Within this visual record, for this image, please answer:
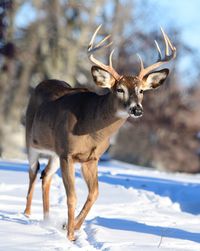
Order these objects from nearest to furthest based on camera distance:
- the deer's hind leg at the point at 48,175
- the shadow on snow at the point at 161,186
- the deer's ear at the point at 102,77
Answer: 1. the deer's ear at the point at 102,77
2. the deer's hind leg at the point at 48,175
3. the shadow on snow at the point at 161,186

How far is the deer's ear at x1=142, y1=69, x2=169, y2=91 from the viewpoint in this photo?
7.65 meters

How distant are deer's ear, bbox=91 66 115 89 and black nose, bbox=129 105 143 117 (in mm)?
635

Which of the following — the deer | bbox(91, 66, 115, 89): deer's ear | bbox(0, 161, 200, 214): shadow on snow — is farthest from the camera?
bbox(0, 161, 200, 214): shadow on snow

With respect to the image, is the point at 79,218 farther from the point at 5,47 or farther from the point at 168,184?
the point at 5,47

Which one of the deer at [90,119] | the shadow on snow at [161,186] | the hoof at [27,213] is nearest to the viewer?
the deer at [90,119]

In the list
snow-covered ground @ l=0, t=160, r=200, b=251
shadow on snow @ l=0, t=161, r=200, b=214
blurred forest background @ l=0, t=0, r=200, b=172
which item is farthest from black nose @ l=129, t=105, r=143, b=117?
blurred forest background @ l=0, t=0, r=200, b=172

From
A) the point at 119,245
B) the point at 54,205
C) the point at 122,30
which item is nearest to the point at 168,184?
the point at 54,205

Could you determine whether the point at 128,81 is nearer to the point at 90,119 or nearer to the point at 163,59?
the point at 90,119

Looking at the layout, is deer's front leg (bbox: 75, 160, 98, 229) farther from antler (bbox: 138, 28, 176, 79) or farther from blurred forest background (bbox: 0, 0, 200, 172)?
blurred forest background (bbox: 0, 0, 200, 172)

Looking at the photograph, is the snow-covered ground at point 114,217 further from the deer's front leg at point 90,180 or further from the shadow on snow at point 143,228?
the deer's front leg at point 90,180

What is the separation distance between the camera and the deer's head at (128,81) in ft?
23.2

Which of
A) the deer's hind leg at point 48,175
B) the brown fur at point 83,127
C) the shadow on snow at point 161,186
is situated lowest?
the shadow on snow at point 161,186

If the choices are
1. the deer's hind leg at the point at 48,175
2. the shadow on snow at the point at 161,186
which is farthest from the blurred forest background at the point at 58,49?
the deer's hind leg at the point at 48,175

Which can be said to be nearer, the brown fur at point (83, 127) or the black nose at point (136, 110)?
the black nose at point (136, 110)
